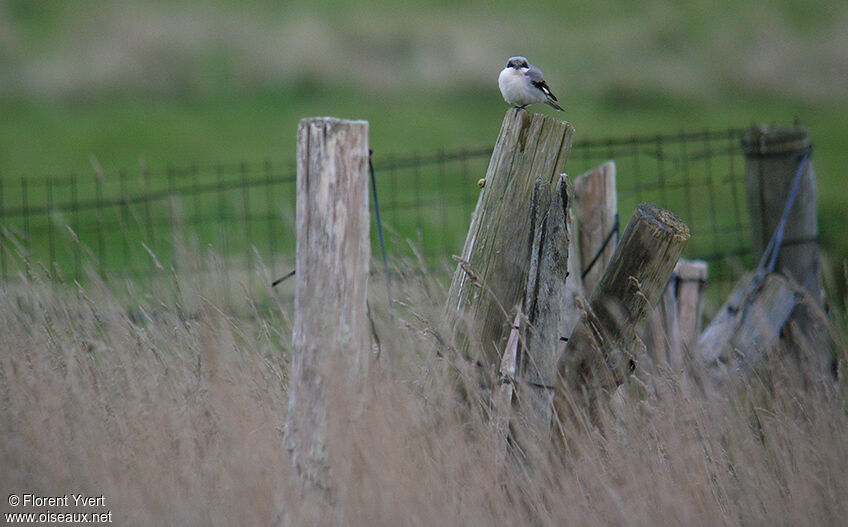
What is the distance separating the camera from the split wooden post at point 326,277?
234cm

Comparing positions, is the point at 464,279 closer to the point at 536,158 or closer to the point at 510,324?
the point at 510,324

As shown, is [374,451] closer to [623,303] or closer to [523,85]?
[623,303]

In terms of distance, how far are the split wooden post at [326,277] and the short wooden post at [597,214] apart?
2.05m

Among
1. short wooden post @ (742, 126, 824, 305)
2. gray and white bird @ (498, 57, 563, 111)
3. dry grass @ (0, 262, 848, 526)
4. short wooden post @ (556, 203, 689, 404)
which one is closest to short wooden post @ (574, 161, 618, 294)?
gray and white bird @ (498, 57, 563, 111)

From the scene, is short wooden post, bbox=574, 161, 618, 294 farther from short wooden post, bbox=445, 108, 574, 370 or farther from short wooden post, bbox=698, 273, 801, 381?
short wooden post, bbox=445, 108, 574, 370

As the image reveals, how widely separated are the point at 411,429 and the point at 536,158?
3.44ft

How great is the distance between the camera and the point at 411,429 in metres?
2.60

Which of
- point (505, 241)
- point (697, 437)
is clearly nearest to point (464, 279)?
point (505, 241)

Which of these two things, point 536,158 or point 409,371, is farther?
point 409,371

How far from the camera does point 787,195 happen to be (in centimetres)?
438

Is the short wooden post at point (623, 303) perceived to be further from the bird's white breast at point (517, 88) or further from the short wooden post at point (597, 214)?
the bird's white breast at point (517, 88)

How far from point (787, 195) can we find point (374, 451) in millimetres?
3079

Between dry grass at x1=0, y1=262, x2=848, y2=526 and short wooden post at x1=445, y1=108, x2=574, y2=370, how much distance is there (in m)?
0.14

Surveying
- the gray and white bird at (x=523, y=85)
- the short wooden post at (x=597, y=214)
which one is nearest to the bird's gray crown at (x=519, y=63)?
the gray and white bird at (x=523, y=85)
